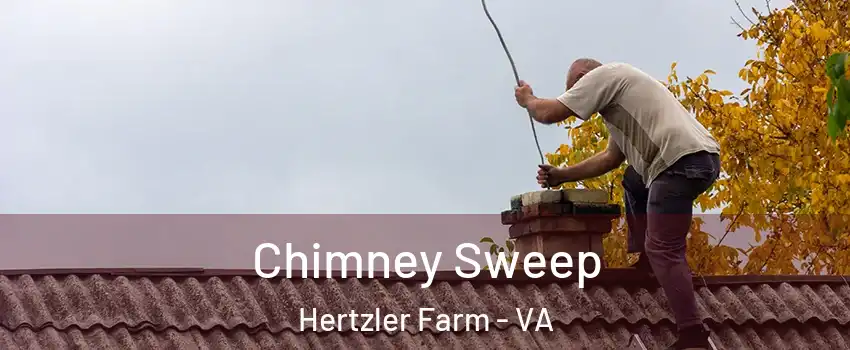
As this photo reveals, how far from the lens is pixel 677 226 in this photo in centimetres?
573

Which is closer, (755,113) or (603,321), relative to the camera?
(603,321)

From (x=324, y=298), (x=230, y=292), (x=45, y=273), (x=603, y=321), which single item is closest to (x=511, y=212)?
(x=603, y=321)

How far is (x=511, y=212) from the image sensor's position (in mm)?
7066

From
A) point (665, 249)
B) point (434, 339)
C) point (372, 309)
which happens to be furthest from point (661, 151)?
point (372, 309)

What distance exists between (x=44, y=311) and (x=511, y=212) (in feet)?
9.93

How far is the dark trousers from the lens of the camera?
5.71 meters

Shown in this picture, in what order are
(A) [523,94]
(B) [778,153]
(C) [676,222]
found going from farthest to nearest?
(B) [778,153] → (A) [523,94] → (C) [676,222]

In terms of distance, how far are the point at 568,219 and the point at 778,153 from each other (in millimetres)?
6025

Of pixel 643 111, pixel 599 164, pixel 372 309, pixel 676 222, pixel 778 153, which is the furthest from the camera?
pixel 778 153

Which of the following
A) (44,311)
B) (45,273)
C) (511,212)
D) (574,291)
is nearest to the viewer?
(44,311)

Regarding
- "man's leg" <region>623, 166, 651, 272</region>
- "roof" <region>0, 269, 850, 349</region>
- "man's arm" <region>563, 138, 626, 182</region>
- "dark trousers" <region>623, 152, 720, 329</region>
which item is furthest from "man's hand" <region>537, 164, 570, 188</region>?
"dark trousers" <region>623, 152, 720, 329</region>

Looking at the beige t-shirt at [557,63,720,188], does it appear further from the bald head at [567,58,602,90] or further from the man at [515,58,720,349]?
the bald head at [567,58,602,90]

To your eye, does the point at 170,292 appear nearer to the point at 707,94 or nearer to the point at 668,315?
the point at 668,315

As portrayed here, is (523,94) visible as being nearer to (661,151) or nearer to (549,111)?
(549,111)
